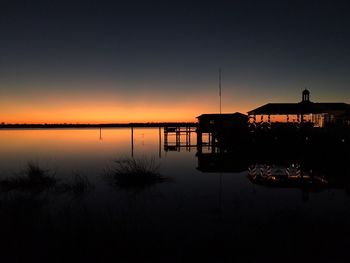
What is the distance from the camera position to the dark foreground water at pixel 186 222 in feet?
25.5

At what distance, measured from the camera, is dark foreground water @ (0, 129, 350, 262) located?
7.76 metres

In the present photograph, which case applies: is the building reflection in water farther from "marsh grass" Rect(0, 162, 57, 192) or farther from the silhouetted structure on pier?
"marsh grass" Rect(0, 162, 57, 192)

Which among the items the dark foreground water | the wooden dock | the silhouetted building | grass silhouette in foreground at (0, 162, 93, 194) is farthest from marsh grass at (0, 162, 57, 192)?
the wooden dock

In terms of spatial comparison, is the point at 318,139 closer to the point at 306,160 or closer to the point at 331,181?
the point at 306,160

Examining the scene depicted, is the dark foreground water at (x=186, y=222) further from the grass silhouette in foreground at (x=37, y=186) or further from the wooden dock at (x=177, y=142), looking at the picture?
the wooden dock at (x=177, y=142)

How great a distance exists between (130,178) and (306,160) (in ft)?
57.1

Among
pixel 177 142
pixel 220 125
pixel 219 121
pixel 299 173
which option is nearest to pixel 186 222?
Answer: pixel 299 173

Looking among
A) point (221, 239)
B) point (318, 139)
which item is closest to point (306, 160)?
point (318, 139)

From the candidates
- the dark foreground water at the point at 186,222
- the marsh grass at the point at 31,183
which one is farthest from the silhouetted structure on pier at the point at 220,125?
the marsh grass at the point at 31,183

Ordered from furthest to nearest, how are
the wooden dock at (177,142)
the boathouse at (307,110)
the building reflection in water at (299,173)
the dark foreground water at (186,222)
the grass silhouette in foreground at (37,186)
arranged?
the wooden dock at (177,142) < the boathouse at (307,110) < the building reflection in water at (299,173) < the grass silhouette in foreground at (37,186) < the dark foreground water at (186,222)

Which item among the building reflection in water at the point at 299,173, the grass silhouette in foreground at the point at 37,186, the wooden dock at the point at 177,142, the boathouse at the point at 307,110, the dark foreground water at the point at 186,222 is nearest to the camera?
the dark foreground water at the point at 186,222

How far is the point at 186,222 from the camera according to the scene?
36.5 ft

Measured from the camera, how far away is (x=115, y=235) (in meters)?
8.58

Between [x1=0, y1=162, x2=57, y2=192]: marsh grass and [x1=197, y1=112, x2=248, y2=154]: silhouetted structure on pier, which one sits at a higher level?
[x1=197, y1=112, x2=248, y2=154]: silhouetted structure on pier
